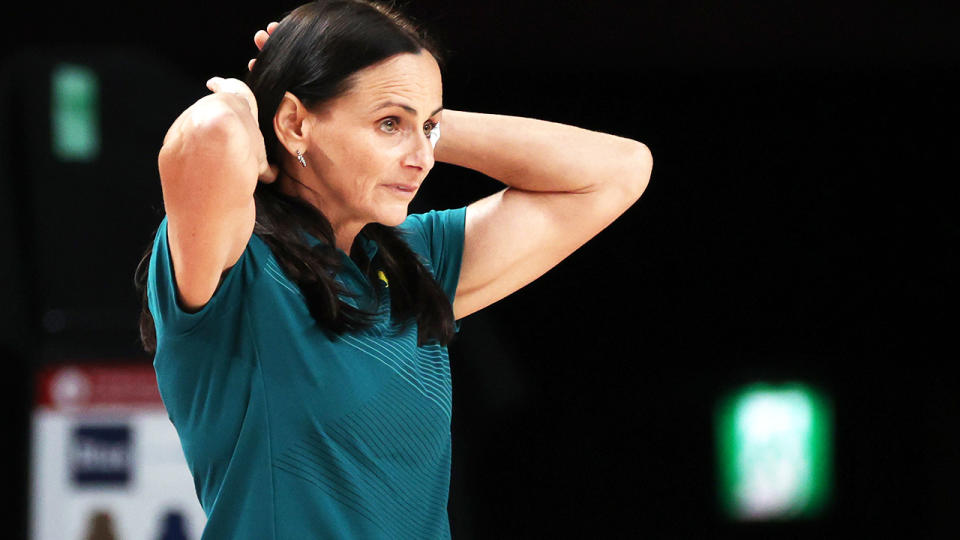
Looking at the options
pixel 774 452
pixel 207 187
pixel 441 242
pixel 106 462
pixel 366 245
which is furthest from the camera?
pixel 774 452

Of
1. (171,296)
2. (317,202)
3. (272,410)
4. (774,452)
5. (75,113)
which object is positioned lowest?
(774,452)

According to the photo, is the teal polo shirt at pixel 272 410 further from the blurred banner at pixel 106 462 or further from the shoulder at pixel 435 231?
the blurred banner at pixel 106 462

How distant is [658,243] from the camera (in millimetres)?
3350

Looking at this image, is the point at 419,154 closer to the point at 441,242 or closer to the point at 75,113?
the point at 441,242

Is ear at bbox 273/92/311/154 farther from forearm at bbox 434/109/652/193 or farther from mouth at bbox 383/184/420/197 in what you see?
forearm at bbox 434/109/652/193

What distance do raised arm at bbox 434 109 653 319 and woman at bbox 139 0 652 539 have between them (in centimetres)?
13

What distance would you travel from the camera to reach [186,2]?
2936 millimetres

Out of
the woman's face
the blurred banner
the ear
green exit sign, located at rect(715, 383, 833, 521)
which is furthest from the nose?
green exit sign, located at rect(715, 383, 833, 521)

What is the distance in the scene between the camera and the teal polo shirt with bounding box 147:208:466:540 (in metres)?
1.17

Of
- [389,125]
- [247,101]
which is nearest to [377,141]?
[389,125]

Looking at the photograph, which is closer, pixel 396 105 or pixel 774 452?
pixel 396 105

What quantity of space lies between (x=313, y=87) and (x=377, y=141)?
3.3 inches

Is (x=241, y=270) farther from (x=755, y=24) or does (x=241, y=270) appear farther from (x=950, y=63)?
(x=950, y=63)

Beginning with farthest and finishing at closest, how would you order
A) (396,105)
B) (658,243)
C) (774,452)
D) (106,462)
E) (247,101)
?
1. (774,452)
2. (658,243)
3. (106,462)
4. (396,105)
5. (247,101)
